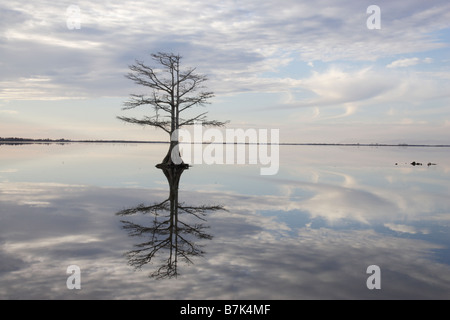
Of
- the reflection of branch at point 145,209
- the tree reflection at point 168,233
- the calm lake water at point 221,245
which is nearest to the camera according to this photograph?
the calm lake water at point 221,245

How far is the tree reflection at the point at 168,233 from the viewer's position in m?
10.7

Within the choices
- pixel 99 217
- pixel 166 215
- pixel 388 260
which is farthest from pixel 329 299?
pixel 99 217

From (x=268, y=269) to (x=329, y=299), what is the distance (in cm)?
207

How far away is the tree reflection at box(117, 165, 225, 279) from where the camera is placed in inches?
423

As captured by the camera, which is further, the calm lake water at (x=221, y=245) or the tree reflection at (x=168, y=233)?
the tree reflection at (x=168, y=233)

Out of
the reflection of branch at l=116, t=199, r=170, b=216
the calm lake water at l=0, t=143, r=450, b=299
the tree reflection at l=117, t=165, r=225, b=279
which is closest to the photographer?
the calm lake water at l=0, t=143, r=450, b=299

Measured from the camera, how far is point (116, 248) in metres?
11.9

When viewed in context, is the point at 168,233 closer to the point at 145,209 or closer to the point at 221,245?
the point at 221,245

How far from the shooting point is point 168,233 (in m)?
14.0

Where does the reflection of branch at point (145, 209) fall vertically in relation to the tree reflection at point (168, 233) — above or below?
above

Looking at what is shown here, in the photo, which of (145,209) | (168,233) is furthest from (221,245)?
(145,209)
